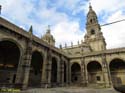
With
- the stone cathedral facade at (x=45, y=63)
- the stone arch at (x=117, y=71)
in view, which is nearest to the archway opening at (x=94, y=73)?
the stone cathedral facade at (x=45, y=63)

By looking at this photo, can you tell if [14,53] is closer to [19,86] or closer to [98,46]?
[19,86]

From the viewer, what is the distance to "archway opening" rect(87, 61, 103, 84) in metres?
30.6

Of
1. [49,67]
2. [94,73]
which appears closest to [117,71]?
[94,73]

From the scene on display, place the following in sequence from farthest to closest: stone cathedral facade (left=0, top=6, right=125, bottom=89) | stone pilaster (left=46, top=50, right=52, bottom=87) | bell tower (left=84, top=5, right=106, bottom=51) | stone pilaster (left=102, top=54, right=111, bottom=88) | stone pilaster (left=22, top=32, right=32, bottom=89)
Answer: bell tower (left=84, top=5, right=106, bottom=51) < stone pilaster (left=102, top=54, right=111, bottom=88) < stone pilaster (left=46, top=50, right=52, bottom=87) < stone cathedral facade (left=0, top=6, right=125, bottom=89) < stone pilaster (left=22, top=32, right=32, bottom=89)

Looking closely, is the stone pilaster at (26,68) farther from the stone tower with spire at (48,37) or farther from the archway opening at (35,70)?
the stone tower with spire at (48,37)

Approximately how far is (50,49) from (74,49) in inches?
851

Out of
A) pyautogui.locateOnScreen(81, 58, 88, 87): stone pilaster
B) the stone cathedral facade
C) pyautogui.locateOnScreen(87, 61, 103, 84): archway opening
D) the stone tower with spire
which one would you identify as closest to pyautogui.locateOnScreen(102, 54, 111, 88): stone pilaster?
the stone cathedral facade

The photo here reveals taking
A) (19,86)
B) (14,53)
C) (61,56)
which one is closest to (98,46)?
(61,56)

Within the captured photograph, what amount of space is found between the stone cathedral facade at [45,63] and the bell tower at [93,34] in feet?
45.8

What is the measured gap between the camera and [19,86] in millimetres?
16781

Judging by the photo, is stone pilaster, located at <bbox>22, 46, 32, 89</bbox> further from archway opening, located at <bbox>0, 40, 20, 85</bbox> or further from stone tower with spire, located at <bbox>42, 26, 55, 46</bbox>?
stone tower with spire, located at <bbox>42, 26, 55, 46</bbox>

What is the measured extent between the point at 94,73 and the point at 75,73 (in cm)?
578

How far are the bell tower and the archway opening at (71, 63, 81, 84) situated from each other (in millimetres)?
13650

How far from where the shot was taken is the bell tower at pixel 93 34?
4428 cm
